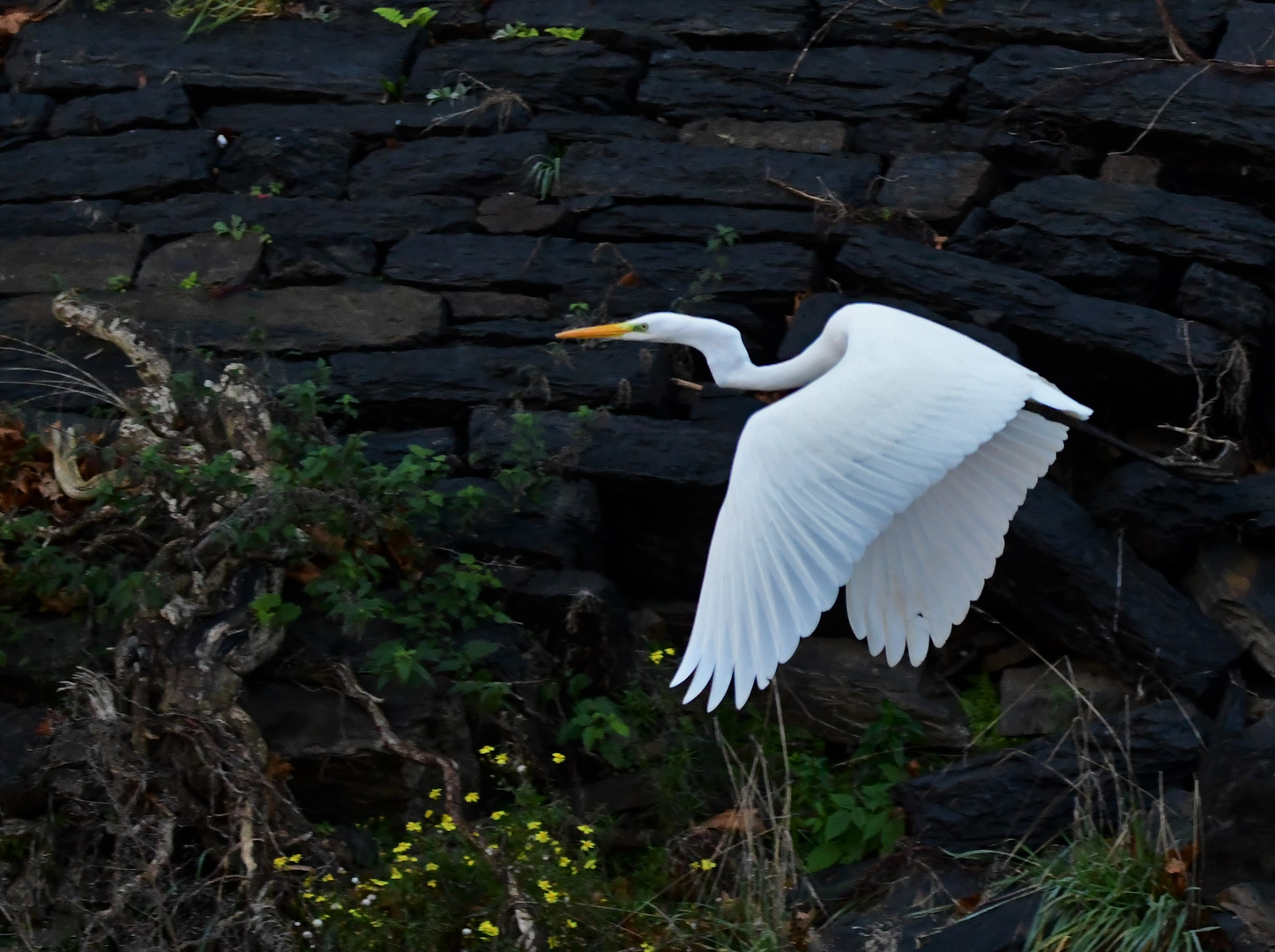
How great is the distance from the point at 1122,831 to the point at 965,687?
118 centimetres

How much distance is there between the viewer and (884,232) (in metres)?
5.55

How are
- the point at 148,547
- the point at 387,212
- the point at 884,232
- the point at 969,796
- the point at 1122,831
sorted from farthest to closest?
1. the point at 387,212
2. the point at 884,232
3. the point at 148,547
4. the point at 969,796
5. the point at 1122,831

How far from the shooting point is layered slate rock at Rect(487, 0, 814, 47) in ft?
20.7

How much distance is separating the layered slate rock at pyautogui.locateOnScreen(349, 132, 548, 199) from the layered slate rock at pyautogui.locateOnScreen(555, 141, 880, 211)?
17cm

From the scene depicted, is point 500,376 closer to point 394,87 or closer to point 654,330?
point 654,330

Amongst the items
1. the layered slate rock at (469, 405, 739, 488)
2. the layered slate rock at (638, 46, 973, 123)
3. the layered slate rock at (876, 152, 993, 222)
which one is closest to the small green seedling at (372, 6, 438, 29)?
the layered slate rock at (638, 46, 973, 123)

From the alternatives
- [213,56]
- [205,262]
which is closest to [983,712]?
[205,262]

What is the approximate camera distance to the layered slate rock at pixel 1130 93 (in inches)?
218

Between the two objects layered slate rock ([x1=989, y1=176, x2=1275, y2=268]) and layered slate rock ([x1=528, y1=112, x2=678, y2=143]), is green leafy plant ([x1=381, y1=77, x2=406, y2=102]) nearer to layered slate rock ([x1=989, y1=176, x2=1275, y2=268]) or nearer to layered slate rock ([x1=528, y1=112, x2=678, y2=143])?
layered slate rock ([x1=528, y1=112, x2=678, y2=143])

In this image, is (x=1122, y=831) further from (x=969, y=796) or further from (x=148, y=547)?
(x=148, y=547)

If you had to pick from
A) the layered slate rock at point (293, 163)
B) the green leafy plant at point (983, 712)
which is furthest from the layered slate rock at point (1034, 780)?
the layered slate rock at point (293, 163)

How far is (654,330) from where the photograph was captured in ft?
15.5

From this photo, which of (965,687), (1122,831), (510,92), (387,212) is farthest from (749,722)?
(510,92)

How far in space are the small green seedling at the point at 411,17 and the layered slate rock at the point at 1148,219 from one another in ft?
8.03
